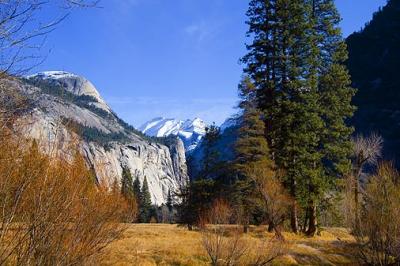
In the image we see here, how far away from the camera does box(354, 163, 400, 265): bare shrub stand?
14938mm

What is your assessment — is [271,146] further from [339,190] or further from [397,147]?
[397,147]

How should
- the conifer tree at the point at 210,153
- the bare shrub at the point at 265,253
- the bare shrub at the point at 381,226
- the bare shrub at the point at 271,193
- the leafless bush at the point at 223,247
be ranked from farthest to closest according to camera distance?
the conifer tree at the point at 210,153, the bare shrub at the point at 271,193, the bare shrub at the point at 381,226, the bare shrub at the point at 265,253, the leafless bush at the point at 223,247

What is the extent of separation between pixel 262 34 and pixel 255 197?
9.59 m

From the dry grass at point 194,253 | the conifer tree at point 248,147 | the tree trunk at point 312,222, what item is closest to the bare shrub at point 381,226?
the dry grass at point 194,253

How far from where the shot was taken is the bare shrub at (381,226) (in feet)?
49.0

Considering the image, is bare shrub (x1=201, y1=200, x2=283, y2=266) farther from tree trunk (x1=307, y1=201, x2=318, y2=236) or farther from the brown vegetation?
tree trunk (x1=307, y1=201, x2=318, y2=236)

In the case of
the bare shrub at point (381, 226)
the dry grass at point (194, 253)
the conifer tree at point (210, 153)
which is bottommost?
the dry grass at point (194, 253)

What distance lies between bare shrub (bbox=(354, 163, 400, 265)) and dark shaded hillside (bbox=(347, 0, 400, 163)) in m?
120

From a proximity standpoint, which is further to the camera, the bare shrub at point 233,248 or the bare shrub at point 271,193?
the bare shrub at point 271,193

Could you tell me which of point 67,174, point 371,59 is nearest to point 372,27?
point 371,59

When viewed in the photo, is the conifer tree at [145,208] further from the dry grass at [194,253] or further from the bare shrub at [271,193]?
the dry grass at [194,253]

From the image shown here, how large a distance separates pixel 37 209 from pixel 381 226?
1265cm

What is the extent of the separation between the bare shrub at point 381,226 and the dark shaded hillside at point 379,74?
11994 centimetres

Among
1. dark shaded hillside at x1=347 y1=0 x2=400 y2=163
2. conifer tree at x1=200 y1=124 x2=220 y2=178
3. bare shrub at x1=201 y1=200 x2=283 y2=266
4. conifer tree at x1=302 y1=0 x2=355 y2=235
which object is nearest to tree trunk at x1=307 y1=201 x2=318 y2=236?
conifer tree at x1=302 y1=0 x2=355 y2=235
